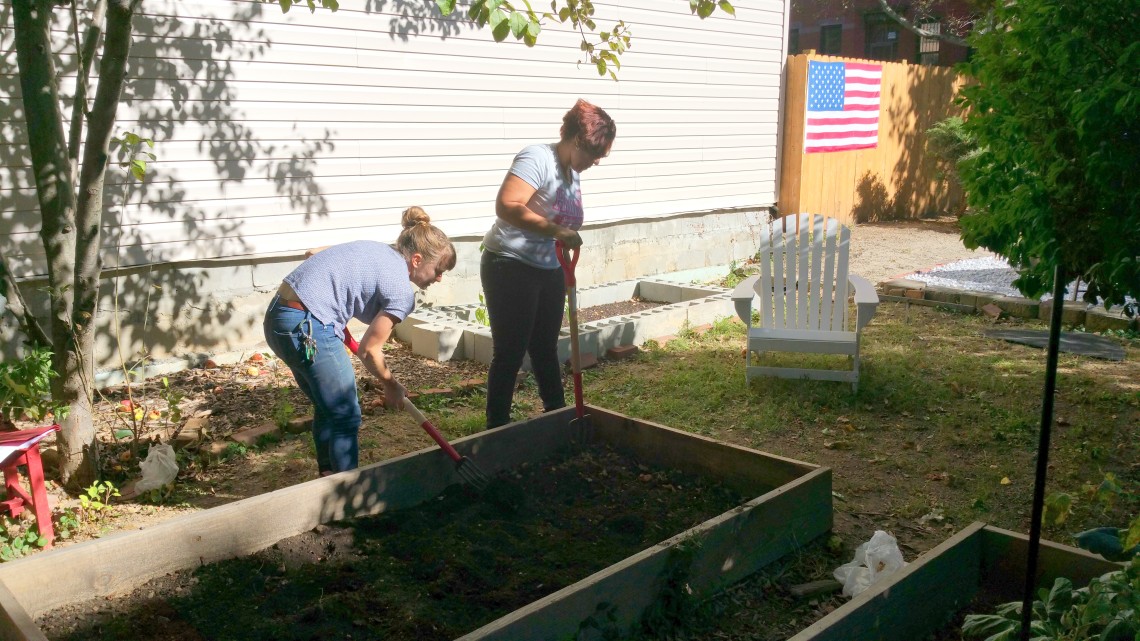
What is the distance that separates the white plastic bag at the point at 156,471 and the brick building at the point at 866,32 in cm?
2076

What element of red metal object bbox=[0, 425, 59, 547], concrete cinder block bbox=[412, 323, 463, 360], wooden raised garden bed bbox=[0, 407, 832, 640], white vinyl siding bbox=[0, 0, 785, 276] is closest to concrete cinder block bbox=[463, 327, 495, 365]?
concrete cinder block bbox=[412, 323, 463, 360]

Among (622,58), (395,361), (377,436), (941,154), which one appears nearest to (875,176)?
(941,154)

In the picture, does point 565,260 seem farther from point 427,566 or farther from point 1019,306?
point 1019,306

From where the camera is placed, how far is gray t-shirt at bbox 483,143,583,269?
405 centimetres

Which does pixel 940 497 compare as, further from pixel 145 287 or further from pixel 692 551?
pixel 145 287

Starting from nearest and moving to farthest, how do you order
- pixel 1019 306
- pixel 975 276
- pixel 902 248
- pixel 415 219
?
1. pixel 415 219
2. pixel 1019 306
3. pixel 975 276
4. pixel 902 248

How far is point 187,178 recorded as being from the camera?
19.5ft

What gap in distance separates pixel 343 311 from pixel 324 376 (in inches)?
10.7

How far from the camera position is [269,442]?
4.75 m

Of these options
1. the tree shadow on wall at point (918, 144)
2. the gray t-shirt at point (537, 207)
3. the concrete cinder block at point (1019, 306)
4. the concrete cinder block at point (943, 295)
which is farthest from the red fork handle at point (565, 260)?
the tree shadow on wall at point (918, 144)

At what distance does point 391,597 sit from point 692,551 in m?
1.01

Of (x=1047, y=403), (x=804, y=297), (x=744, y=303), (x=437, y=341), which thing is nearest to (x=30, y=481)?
(x=437, y=341)

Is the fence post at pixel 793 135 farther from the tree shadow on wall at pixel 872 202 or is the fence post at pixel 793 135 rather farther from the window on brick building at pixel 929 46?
the window on brick building at pixel 929 46

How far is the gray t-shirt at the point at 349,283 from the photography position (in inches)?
135
